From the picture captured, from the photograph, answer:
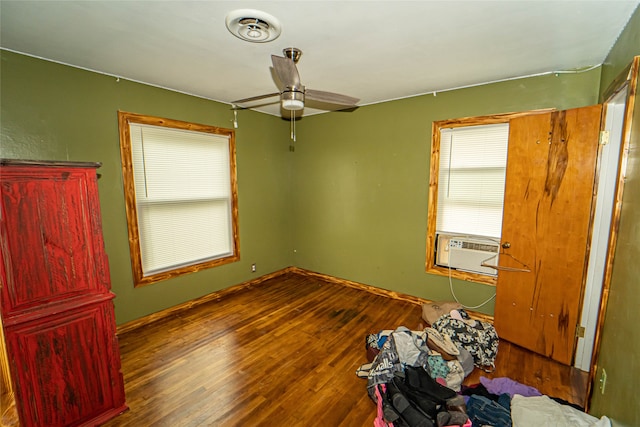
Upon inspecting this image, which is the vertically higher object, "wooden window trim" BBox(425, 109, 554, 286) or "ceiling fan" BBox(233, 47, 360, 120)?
"ceiling fan" BBox(233, 47, 360, 120)

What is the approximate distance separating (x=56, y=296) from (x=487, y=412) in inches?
111

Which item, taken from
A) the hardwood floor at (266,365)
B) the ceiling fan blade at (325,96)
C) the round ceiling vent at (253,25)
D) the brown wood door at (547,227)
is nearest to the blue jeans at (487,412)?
the hardwood floor at (266,365)

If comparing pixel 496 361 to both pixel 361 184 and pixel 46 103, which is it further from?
pixel 46 103

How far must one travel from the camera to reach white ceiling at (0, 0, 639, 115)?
1704 millimetres

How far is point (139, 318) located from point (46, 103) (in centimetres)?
227

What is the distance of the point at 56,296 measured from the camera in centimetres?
170

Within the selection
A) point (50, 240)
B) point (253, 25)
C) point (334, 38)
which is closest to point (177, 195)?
point (50, 240)

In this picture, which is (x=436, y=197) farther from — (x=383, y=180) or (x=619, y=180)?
(x=619, y=180)

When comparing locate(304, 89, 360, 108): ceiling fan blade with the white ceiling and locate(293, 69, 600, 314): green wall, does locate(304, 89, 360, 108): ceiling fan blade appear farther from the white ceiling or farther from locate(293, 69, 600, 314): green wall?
locate(293, 69, 600, 314): green wall

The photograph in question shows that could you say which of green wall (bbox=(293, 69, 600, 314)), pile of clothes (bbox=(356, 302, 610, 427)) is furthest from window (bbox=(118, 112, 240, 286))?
pile of clothes (bbox=(356, 302, 610, 427))

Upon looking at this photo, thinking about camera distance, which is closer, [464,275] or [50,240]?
[50,240]

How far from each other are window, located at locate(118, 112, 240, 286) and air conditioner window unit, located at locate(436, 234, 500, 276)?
9.22 ft

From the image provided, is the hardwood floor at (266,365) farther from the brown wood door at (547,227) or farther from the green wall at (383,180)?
the green wall at (383,180)

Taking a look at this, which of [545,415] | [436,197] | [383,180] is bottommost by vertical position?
[545,415]
